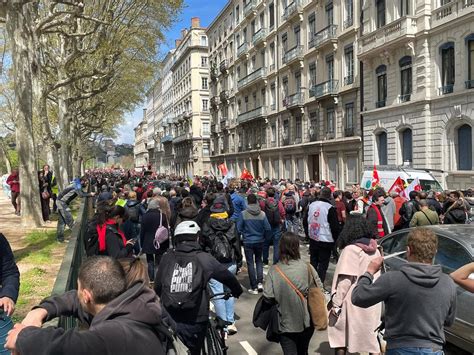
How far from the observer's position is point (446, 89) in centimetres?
2055

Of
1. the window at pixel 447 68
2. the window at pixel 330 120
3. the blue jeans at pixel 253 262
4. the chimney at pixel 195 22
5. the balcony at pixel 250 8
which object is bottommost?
the blue jeans at pixel 253 262

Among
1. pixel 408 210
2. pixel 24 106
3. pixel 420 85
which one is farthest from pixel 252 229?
pixel 420 85

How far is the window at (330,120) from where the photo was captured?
30.6m

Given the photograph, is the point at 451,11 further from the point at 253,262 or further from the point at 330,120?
the point at 253,262

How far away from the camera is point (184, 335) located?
13.5 feet

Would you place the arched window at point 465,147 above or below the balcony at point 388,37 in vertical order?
below

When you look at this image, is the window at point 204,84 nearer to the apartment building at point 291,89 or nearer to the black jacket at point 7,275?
the apartment building at point 291,89

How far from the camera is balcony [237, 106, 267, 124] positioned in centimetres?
4200

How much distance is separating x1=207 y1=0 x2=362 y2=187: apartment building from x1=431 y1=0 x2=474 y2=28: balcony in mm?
6931

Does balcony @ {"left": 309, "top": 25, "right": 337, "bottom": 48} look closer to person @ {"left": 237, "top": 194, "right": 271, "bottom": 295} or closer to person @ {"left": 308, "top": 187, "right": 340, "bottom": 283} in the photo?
person @ {"left": 308, "top": 187, "right": 340, "bottom": 283}

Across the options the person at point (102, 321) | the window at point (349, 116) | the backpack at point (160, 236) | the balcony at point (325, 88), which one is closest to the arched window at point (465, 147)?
the window at point (349, 116)

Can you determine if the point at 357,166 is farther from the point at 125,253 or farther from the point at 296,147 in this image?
the point at 125,253

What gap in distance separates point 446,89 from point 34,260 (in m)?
18.9

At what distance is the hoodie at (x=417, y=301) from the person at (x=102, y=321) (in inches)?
67.3
